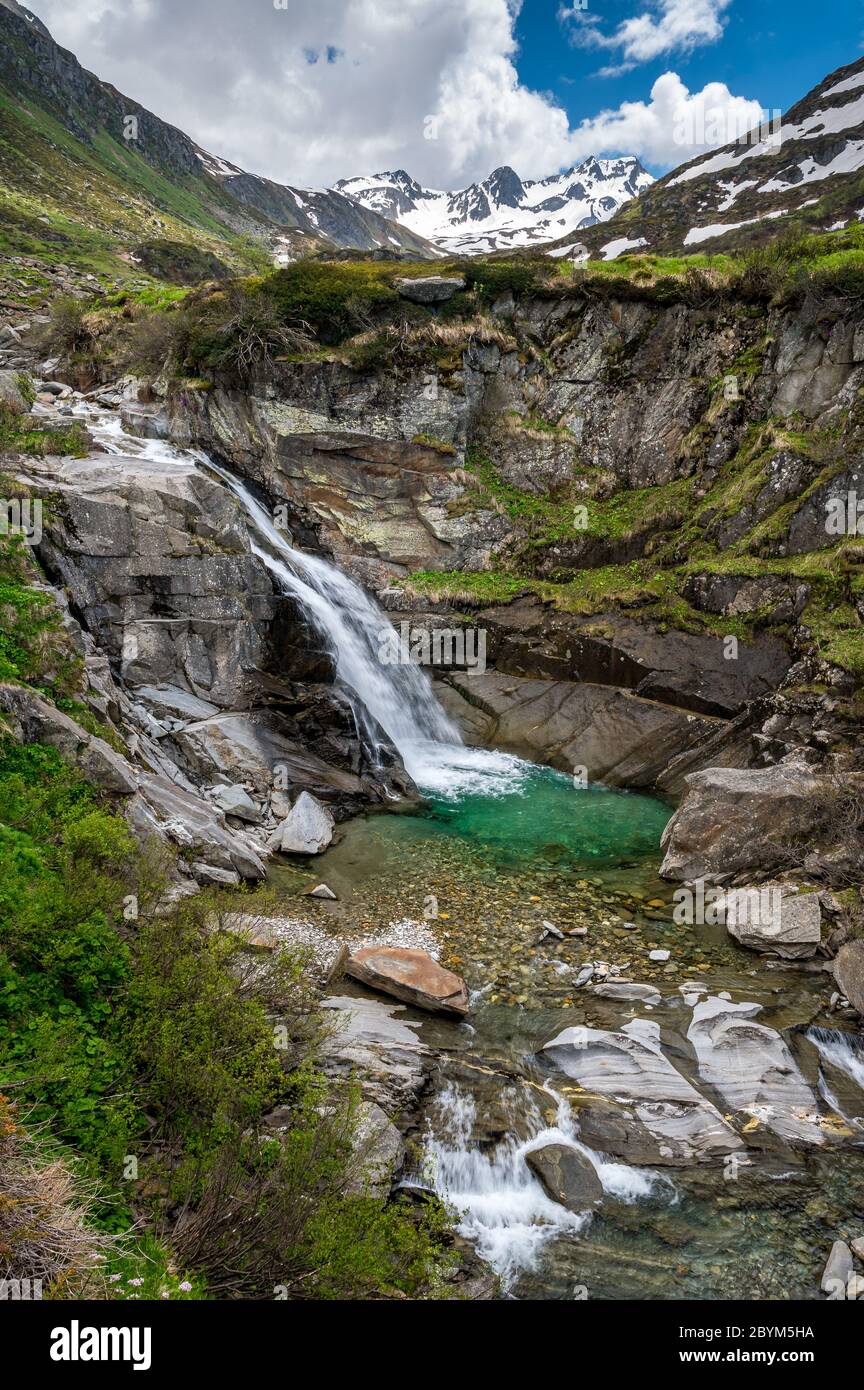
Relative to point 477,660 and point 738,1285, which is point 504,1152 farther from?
point 477,660

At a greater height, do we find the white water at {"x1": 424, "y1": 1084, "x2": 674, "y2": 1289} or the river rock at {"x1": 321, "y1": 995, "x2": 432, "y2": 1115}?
the river rock at {"x1": 321, "y1": 995, "x2": 432, "y2": 1115}

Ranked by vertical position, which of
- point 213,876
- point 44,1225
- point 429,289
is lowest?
point 44,1225

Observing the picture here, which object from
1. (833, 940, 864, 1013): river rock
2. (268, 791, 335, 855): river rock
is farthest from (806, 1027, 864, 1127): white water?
(268, 791, 335, 855): river rock

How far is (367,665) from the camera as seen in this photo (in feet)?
67.4

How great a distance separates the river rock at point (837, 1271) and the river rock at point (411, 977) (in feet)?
14.7

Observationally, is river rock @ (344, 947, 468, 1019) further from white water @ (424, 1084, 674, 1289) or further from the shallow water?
white water @ (424, 1084, 674, 1289)

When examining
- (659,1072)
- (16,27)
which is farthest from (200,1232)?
(16,27)

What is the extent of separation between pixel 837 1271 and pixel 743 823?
7.87 metres

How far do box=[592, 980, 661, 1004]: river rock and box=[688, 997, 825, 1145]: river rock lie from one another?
59 cm

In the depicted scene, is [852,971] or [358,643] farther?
[358,643]

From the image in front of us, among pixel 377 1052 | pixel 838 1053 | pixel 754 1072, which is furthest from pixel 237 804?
pixel 838 1053

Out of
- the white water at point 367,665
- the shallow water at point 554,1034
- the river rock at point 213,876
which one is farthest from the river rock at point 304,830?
the white water at point 367,665

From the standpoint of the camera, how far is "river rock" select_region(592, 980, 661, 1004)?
30.6ft

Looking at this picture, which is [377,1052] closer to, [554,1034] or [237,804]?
[554,1034]
